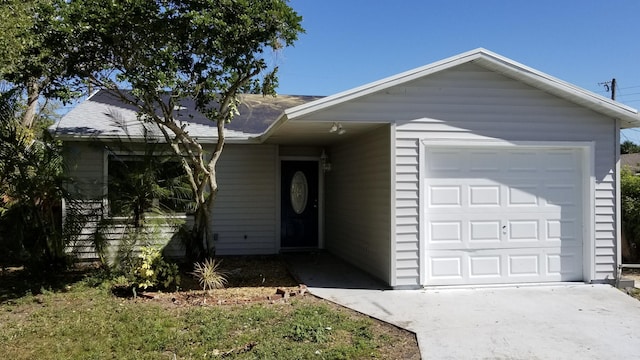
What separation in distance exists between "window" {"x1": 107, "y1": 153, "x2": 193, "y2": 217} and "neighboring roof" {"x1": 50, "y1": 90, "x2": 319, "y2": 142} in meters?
0.83

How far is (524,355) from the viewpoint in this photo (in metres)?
4.70

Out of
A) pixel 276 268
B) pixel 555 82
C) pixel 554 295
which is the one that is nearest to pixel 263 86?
pixel 276 268

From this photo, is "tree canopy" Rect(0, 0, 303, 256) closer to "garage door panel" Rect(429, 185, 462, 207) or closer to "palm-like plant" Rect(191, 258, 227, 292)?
"palm-like plant" Rect(191, 258, 227, 292)

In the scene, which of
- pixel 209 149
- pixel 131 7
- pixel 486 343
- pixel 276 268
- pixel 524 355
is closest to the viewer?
pixel 524 355

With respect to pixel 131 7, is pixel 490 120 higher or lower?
lower

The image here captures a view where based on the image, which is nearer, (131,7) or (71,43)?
(131,7)

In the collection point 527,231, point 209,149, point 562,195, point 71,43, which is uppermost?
point 71,43

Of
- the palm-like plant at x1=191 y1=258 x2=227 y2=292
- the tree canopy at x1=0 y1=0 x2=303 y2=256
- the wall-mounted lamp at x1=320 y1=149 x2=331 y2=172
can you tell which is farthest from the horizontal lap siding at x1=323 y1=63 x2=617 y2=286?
the wall-mounted lamp at x1=320 y1=149 x2=331 y2=172

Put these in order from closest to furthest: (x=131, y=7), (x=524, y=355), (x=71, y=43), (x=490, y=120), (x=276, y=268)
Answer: (x=524, y=355) → (x=131, y=7) → (x=71, y=43) → (x=490, y=120) → (x=276, y=268)

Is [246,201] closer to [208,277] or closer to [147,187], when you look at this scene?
[147,187]

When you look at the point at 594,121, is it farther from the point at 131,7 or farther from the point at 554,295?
the point at 131,7

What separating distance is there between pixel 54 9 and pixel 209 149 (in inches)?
169

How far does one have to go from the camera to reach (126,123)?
10141mm

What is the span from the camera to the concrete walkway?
4855mm
